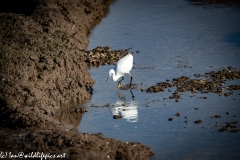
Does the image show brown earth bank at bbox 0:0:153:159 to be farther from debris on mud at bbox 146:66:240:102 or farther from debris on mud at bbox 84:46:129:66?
debris on mud at bbox 146:66:240:102

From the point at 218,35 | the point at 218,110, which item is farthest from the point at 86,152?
the point at 218,35

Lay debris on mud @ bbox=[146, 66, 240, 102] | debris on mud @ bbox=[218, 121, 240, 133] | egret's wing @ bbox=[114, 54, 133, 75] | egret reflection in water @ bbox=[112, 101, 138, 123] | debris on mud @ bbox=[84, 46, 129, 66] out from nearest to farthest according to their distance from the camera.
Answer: debris on mud @ bbox=[218, 121, 240, 133]
egret reflection in water @ bbox=[112, 101, 138, 123]
debris on mud @ bbox=[146, 66, 240, 102]
egret's wing @ bbox=[114, 54, 133, 75]
debris on mud @ bbox=[84, 46, 129, 66]

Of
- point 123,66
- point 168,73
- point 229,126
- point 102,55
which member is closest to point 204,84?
point 168,73

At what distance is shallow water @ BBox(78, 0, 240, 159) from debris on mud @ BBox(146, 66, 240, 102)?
0.27 m

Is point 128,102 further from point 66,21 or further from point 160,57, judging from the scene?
point 66,21

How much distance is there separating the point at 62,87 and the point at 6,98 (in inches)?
93.4

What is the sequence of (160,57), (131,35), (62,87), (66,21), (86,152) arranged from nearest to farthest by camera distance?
(86,152) → (62,87) → (160,57) → (66,21) → (131,35)

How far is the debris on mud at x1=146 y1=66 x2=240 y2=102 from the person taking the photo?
14953 millimetres

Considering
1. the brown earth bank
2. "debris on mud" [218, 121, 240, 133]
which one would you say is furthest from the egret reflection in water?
"debris on mud" [218, 121, 240, 133]

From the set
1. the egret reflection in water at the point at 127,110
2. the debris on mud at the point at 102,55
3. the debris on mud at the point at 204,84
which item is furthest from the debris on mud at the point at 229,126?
the debris on mud at the point at 102,55

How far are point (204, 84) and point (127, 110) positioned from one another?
2.84m

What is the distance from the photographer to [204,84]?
15398 millimetres

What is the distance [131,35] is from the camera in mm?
23031

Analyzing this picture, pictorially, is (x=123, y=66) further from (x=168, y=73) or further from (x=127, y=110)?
(x=127, y=110)
